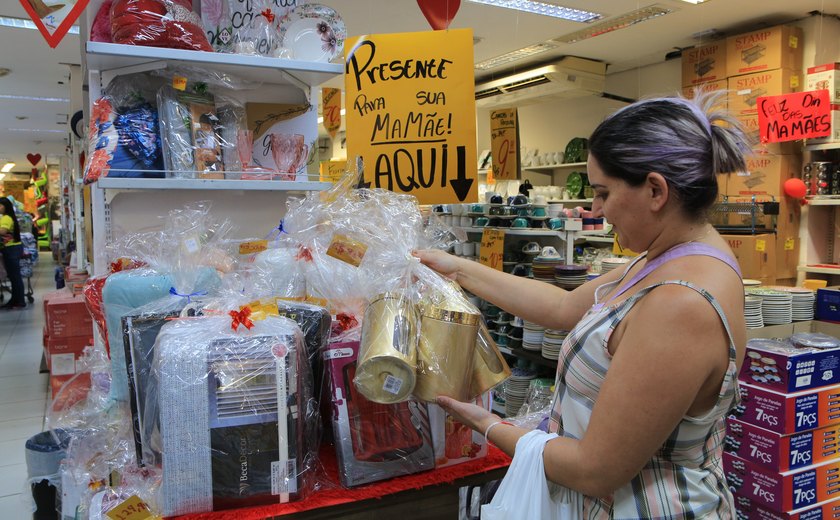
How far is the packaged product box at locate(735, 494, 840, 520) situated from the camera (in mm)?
2340

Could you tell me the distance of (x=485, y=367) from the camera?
3.99 feet

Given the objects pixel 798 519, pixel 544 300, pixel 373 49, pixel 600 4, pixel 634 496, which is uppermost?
pixel 600 4

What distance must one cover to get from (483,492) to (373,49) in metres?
1.39

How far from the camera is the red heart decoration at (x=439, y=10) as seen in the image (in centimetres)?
252

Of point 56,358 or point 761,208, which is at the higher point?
point 761,208

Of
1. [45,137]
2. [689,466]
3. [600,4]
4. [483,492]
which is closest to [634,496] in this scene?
[689,466]

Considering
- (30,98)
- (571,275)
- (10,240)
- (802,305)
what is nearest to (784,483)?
(802,305)

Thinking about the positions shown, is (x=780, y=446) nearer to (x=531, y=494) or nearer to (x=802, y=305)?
(x=802, y=305)

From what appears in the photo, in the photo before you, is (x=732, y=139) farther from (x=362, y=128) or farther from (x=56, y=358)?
(x=56, y=358)

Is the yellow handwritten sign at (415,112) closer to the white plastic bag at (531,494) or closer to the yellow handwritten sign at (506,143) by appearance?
the white plastic bag at (531,494)

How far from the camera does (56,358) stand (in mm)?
4445

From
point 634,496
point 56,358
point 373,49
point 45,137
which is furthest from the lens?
point 45,137

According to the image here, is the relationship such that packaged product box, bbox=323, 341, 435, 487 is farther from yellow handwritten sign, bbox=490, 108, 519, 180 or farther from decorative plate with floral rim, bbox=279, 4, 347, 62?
yellow handwritten sign, bbox=490, 108, 519, 180

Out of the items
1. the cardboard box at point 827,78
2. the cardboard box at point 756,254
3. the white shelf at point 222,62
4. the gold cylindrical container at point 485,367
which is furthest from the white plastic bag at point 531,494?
the cardboard box at point 827,78
